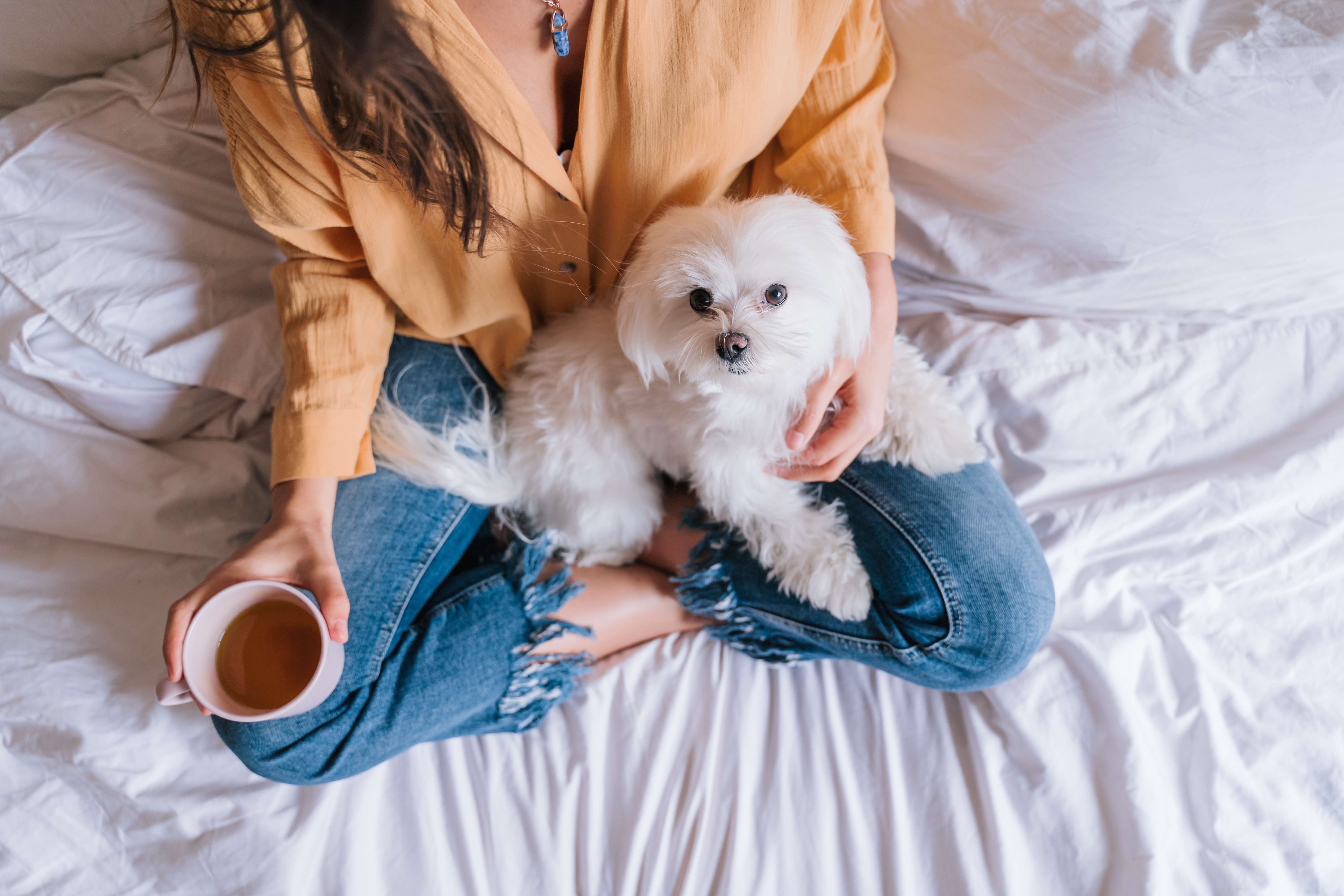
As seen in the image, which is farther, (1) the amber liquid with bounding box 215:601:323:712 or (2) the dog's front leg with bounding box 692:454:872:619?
(2) the dog's front leg with bounding box 692:454:872:619

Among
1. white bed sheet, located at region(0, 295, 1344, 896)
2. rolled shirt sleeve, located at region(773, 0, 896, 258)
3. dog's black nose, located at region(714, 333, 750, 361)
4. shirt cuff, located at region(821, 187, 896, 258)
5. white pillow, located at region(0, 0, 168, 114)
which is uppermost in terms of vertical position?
white pillow, located at region(0, 0, 168, 114)

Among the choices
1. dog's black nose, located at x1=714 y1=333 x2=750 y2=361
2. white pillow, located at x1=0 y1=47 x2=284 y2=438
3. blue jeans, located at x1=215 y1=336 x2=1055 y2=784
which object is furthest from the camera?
white pillow, located at x1=0 y1=47 x2=284 y2=438

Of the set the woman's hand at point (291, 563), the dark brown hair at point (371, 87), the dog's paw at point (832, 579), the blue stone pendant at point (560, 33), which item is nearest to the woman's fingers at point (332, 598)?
the woman's hand at point (291, 563)

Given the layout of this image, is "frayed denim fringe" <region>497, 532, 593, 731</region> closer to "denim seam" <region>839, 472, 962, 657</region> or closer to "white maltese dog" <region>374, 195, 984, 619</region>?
"white maltese dog" <region>374, 195, 984, 619</region>

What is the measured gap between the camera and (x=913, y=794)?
98 cm

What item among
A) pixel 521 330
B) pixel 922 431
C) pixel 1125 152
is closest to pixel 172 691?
pixel 521 330

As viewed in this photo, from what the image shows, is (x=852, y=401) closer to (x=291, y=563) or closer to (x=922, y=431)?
(x=922, y=431)

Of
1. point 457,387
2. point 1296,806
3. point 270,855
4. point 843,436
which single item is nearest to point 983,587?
point 843,436

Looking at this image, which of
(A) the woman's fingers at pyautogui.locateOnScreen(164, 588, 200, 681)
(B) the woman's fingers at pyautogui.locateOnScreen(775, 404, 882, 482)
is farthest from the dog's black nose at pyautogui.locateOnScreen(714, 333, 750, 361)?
(A) the woman's fingers at pyautogui.locateOnScreen(164, 588, 200, 681)

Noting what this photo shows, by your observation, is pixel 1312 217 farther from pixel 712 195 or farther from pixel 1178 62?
pixel 712 195

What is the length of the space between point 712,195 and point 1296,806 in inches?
42.2

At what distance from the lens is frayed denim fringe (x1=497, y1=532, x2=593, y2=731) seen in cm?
104

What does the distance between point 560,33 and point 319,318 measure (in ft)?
1.58

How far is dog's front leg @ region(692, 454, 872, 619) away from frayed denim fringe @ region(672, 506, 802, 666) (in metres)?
0.08
